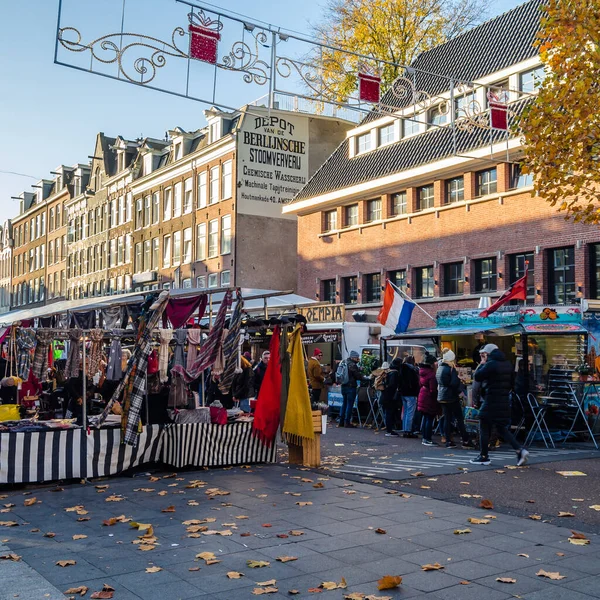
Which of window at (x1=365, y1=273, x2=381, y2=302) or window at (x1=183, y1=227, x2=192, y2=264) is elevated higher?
window at (x1=183, y1=227, x2=192, y2=264)

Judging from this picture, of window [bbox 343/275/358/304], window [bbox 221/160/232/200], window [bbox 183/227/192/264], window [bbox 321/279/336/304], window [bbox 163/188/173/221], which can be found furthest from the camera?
window [bbox 163/188/173/221]

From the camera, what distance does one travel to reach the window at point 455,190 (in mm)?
28344

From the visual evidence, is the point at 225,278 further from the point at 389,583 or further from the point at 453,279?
the point at 389,583

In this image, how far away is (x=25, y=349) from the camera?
18.0m

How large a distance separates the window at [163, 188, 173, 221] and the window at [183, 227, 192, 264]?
110 inches

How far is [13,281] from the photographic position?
82438mm

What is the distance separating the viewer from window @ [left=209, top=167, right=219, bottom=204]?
4366cm

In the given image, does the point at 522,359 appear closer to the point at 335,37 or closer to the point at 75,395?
→ the point at 75,395

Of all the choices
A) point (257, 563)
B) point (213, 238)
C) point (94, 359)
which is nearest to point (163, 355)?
point (94, 359)

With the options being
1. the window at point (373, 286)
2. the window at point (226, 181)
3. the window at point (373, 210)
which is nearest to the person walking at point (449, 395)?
the window at point (373, 286)

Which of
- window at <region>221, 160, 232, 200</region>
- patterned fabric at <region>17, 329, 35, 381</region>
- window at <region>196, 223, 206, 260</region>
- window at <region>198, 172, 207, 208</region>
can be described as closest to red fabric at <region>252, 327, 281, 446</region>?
patterned fabric at <region>17, 329, 35, 381</region>

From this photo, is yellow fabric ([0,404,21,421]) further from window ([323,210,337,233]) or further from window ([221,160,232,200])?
Result: window ([221,160,232,200])

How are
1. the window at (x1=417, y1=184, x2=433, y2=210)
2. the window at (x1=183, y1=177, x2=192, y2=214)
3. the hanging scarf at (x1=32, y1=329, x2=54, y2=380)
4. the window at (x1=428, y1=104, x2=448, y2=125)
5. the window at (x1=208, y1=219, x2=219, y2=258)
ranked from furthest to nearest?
the window at (x1=183, y1=177, x2=192, y2=214) → the window at (x1=208, y1=219, x2=219, y2=258) → the window at (x1=417, y1=184, x2=433, y2=210) → the window at (x1=428, y1=104, x2=448, y2=125) → the hanging scarf at (x1=32, y1=329, x2=54, y2=380)

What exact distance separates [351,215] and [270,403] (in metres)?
22.8
